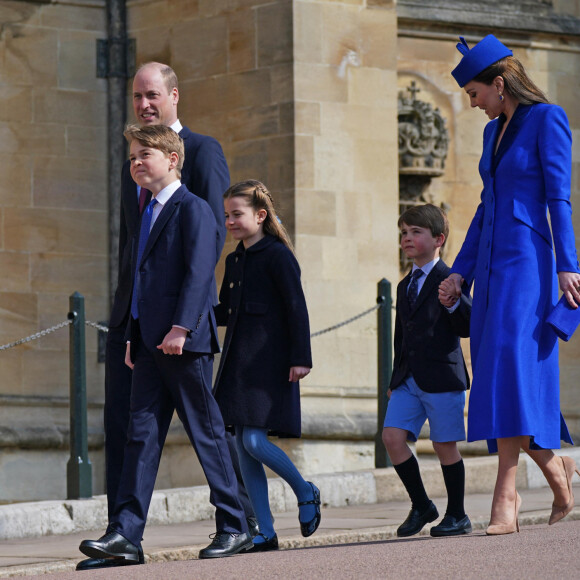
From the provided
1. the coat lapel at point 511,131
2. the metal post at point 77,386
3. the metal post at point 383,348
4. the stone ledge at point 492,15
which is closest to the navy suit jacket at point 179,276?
the coat lapel at point 511,131

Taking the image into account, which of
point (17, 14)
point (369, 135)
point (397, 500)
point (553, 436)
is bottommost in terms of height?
point (397, 500)

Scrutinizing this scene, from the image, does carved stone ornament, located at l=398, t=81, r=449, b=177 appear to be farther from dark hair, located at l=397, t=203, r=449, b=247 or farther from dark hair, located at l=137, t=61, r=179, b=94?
dark hair, located at l=137, t=61, r=179, b=94

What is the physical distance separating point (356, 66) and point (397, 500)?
3.10 m

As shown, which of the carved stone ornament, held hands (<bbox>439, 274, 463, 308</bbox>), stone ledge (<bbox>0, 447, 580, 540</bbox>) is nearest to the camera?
held hands (<bbox>439, 274, 463, 308</bbox>)

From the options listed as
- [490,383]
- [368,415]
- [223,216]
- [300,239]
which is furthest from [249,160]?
[490,383]

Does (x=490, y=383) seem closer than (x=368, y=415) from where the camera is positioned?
Yes

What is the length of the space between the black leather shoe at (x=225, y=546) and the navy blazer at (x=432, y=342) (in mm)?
1123

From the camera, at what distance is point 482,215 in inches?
254

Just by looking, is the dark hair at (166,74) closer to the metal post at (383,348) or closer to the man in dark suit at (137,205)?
the man in dark suit at (137,205)

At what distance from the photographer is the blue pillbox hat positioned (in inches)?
246

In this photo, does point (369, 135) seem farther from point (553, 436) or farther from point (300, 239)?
point (553, 436)

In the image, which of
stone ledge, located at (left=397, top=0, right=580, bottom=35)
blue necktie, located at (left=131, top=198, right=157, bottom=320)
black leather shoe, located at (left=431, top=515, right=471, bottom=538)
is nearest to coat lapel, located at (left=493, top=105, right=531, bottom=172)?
blue necktie, located at (left=131, top=198, right=157, bottom=320)

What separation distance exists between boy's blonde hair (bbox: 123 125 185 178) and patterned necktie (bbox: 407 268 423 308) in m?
1.24

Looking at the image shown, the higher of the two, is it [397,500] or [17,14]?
[17,14]
